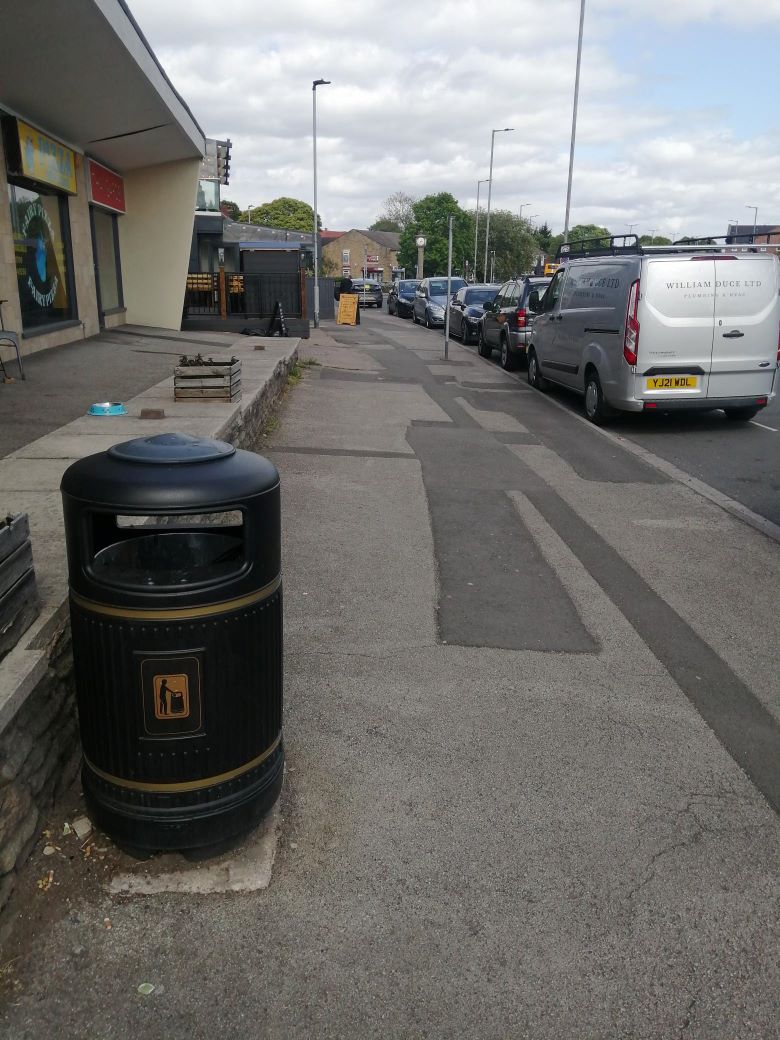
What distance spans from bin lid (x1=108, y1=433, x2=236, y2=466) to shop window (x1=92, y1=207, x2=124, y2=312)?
16798 millimetres

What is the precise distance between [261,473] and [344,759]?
1.46 m

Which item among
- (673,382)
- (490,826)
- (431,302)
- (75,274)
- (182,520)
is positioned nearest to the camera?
(490,826)

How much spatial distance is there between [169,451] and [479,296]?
81.9 ft

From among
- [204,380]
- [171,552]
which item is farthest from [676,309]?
[171,552]

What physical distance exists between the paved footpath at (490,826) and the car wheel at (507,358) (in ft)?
→ 39.6

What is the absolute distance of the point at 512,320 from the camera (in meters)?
18.4

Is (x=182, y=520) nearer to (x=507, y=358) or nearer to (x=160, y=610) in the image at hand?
(x=160, y=610)

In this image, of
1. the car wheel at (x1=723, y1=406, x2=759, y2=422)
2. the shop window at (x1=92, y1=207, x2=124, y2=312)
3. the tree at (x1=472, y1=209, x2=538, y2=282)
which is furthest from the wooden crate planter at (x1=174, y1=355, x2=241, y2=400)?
the tree at (x1=472, y1=209, x2=538, y2=282)

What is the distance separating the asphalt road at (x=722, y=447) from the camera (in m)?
8.86

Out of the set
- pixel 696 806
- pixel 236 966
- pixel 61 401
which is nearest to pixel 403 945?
pixel 236 966

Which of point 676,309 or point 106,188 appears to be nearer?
point 676,309

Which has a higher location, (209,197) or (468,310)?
(209,197)

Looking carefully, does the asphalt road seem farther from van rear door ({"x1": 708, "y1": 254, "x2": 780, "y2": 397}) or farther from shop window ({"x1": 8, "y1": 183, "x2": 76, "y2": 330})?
shop window ({"x1": 8, "y1": 183, "x2": 76, "y2": 330})

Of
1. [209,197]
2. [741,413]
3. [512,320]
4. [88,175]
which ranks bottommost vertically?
[741,413]
